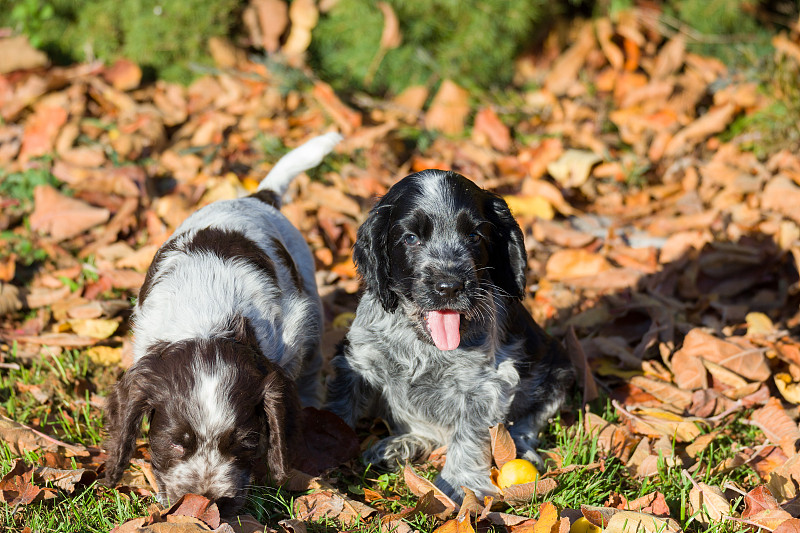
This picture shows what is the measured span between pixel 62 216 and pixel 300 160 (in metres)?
2.06

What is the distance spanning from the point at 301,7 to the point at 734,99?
4292mm

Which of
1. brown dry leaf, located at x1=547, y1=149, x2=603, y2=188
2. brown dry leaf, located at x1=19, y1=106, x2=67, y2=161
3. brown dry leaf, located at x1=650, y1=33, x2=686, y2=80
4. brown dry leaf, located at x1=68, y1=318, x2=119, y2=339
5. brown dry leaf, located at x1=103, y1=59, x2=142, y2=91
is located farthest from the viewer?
brown dry leaf, located at x1=650, y1=33, x2=686, y2=80

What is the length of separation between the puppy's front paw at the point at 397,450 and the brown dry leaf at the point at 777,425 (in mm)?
1830

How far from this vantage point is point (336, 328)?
16.9 ft

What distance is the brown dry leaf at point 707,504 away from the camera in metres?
3.44

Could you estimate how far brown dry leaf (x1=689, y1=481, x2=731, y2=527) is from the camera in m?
3.44

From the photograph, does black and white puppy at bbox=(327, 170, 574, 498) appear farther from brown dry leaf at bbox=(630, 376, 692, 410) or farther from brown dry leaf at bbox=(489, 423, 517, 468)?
Result: brown dry leaf at bbox=(630, 376, 692, 410)

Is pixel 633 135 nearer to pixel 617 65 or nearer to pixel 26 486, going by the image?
pixel 617 65

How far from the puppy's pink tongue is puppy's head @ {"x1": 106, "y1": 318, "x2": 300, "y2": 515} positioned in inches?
31.0

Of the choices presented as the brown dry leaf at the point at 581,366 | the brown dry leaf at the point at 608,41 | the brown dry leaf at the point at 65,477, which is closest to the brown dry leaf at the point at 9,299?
the brown dry leaf at the point at 65,477

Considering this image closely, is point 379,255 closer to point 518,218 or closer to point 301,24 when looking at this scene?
point 518,218

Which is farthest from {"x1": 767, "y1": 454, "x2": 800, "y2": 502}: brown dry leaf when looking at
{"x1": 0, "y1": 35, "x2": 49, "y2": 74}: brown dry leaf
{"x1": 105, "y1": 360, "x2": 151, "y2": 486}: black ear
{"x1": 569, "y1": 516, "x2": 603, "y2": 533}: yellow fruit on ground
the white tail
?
{"x1": 0, "y1": 35, "x2": 49, "y2": 74}: brown dry leaf

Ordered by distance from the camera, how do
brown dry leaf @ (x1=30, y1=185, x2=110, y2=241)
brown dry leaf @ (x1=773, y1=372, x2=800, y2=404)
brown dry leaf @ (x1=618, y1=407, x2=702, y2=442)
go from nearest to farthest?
brown dry leaf @ (x1=618, y1=407, x2=702, y2=442) → brown dry leaf @ (x1=773, y1=372, x2=800, y2=404) → brown dry leaf @ (x1=30, y1=185, x2=110, y2=241)

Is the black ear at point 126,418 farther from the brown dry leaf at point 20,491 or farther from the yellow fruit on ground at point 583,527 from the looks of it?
the yellow fruit on ground at point 583,527
